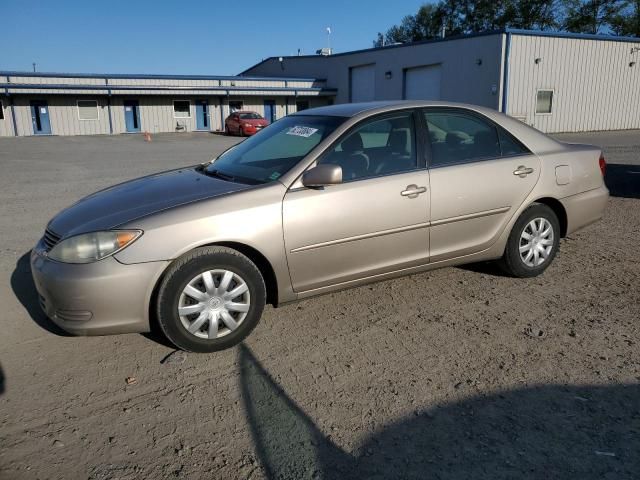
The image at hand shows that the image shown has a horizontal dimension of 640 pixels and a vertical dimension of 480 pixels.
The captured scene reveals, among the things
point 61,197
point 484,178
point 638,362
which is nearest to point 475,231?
point 484,178

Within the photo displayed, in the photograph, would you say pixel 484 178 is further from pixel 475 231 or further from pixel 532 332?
pixel 532 332

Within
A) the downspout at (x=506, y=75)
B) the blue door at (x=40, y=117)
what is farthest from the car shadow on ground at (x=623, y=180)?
the blue door at (x=40, y=117)

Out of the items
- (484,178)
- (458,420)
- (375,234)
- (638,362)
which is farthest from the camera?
(484,178)

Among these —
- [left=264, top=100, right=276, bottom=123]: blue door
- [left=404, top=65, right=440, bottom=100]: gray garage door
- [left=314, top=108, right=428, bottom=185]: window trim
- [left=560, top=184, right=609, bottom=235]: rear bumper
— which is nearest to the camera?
[left=314, top=108, right=428, bottom=185]: window trim

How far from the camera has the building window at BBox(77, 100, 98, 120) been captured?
33688 millimetres

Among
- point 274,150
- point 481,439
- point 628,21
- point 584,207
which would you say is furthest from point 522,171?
point 628,21

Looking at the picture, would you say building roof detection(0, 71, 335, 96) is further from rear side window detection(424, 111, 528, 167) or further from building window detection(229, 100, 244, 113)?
rear side window detection(424, 111, 528, 167)

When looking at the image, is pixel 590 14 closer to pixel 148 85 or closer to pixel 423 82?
pixel 423 82

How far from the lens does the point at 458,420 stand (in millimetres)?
2768

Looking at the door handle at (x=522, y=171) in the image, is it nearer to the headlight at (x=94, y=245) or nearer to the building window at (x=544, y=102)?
the headlight at (x=94, y=245)

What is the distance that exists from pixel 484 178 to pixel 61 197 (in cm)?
760

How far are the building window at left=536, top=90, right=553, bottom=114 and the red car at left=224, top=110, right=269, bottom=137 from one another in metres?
14.9

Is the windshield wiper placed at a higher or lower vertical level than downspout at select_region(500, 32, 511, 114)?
lower

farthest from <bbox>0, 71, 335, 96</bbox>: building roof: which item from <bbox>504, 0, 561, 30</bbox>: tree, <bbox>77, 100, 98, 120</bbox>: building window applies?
<bbox>504, 0, 561, 30</bbox>: tree
